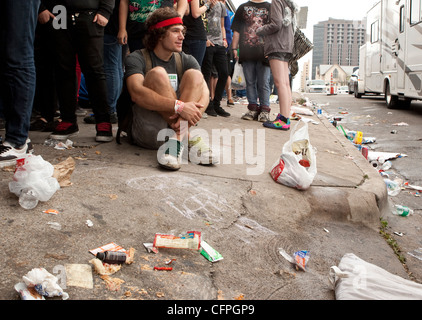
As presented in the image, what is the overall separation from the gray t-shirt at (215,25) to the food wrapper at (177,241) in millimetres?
4392

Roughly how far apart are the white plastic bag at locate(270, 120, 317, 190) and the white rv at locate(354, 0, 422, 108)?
633cm

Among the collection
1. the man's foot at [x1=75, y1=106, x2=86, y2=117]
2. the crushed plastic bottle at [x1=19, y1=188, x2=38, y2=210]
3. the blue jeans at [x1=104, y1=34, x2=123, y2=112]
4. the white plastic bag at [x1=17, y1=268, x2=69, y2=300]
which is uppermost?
the blue jeans at [x1=104, y1=34, x2=123, y2=112]

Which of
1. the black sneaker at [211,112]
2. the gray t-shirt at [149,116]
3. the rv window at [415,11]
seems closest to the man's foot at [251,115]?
the black sneaker at [211,112]

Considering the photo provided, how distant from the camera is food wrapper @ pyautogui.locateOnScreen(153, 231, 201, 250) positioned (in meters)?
Answer: 1.95

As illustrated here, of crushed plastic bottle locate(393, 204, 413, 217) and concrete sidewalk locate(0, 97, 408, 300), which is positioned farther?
crushed plastic bottle locate(393, 204, 413, 217)

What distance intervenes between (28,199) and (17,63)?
1.08m

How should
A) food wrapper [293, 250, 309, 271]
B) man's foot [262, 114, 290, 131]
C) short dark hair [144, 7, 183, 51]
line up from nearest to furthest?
food wrapper [293, 250, 309, 271], short dark hair [144, 7, 183, 51], man's foot [262, 114, 290, 131]

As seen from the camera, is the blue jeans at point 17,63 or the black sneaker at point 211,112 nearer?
the blue jeans at point 17,63

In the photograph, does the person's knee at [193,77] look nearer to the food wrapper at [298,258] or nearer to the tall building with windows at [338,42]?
the food wrapper at [298,258]

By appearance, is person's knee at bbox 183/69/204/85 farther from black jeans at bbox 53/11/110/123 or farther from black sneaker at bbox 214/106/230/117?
black sneaker at bbox 214/106/230/117

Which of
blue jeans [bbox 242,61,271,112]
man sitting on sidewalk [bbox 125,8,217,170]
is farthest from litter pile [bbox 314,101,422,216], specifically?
man sitting on sidewalk [bbox 125,8,217,170]

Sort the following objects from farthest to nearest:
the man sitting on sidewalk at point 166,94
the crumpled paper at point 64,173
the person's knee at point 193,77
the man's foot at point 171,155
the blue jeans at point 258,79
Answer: the blue jeans at point 258,79 → the person's knee at point 193,77 → the man sitting on sidewalk at point 166,94 → the man's foot at point 171,155 → the crumpled paper at point 64,173

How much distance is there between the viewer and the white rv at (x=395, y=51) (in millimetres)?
8578

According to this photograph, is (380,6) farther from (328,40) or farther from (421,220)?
(328,40)
